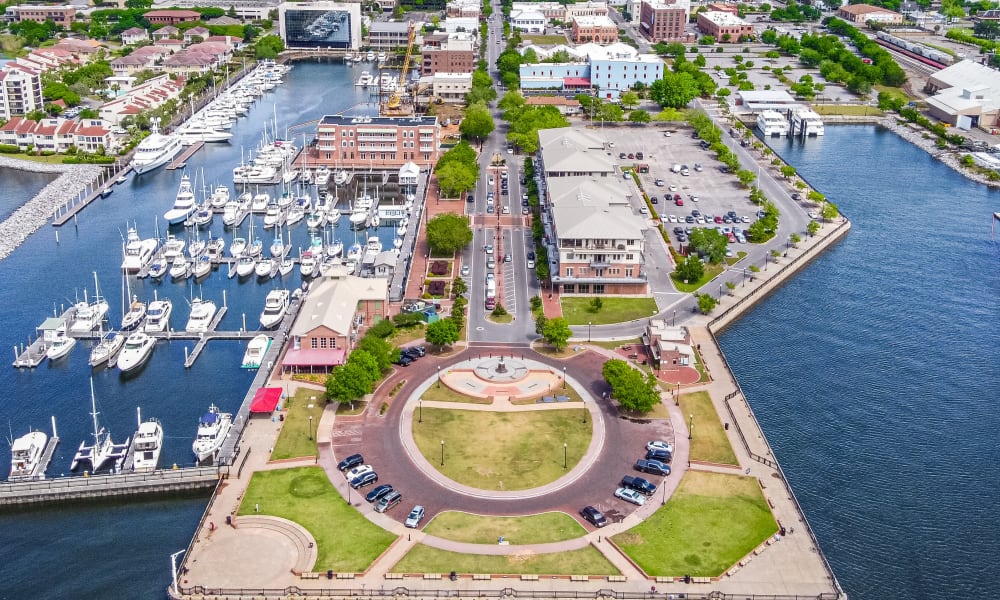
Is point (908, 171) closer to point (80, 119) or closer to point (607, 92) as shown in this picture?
point (607, 92)

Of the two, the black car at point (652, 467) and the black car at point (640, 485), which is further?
the black car at point (652, 467)

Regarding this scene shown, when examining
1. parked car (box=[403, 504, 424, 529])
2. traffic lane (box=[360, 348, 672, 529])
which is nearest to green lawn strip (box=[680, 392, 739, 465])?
traffic lane (box=[360, 348, 672, 529])

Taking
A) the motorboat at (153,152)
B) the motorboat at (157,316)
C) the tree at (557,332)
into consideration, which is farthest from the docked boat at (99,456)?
the motorboat at (153,152)

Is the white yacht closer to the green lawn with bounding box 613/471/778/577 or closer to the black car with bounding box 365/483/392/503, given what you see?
the green lawn with bounding box 613/471/778/577

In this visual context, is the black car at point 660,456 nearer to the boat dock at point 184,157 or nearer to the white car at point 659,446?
the white car at point 659,446

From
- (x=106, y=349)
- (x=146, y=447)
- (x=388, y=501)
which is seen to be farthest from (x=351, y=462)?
(x=106, y=349)

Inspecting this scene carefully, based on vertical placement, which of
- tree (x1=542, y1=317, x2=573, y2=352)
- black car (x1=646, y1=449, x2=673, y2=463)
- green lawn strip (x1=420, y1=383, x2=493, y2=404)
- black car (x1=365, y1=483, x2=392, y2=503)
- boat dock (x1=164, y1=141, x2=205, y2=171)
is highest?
boat dock (x1=164, y1=141, x2=205, y2=171)
